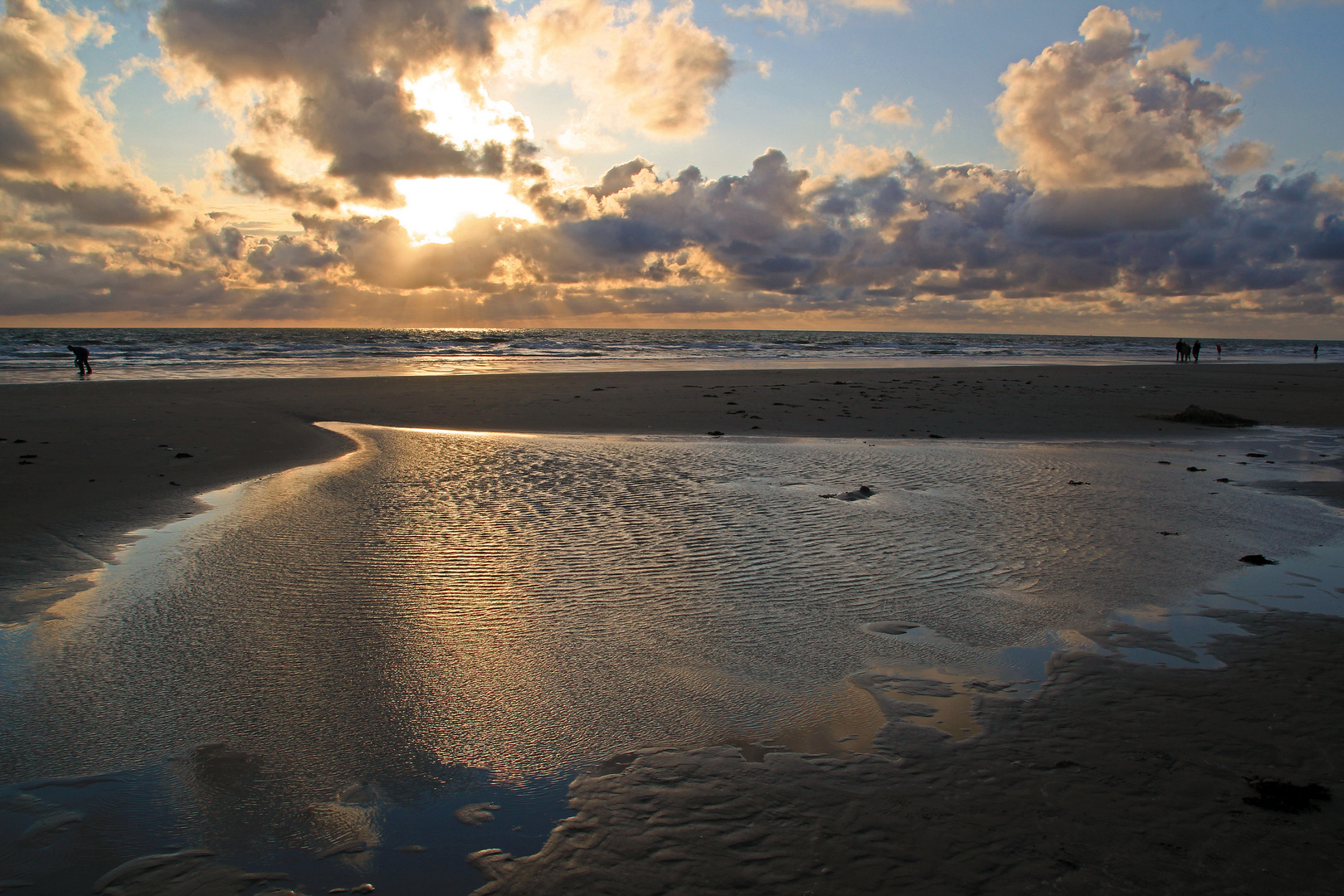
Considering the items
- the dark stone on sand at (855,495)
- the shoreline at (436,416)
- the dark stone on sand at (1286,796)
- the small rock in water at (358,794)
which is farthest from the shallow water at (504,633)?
the dark stone on sand at (1286,796)

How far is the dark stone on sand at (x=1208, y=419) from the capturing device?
670 inches

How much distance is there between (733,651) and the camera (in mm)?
4773

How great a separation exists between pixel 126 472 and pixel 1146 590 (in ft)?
38.4

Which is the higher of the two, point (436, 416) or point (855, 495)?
point (436, 416)

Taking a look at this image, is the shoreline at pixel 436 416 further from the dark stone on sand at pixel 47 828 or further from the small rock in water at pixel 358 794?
the small rock in water at pixel 358 794

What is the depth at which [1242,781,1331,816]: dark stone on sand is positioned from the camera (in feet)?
10.3

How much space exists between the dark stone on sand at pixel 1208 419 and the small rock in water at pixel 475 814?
61.6ft

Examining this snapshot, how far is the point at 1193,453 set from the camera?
42.6 ft

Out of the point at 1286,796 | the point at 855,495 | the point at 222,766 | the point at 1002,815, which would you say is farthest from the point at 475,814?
the point at 855,495

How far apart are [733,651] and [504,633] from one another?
5.02 feet

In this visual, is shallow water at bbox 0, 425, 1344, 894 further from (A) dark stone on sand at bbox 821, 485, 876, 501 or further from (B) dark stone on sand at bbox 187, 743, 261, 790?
(A) dark stone on sand at bbox 821, 485, 876, 501

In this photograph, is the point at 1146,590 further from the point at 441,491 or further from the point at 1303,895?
the point at 441,491

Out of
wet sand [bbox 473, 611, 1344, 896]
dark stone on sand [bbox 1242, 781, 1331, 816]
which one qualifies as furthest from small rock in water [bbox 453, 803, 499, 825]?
dark stone on sand [bbox 1242, 781, 1331, 816]

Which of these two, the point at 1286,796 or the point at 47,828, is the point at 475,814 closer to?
the point at 47,828
